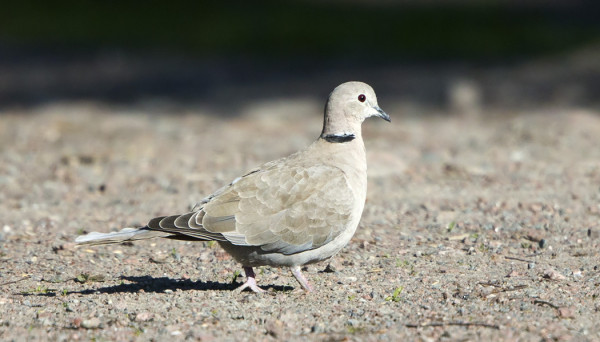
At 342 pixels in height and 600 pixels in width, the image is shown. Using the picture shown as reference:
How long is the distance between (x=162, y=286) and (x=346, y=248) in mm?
1536

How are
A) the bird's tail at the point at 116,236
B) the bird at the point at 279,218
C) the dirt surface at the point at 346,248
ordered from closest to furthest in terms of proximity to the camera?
the dirt surface at the point at 346,248
the bird's tail at the point at 116,236
the bird at the point at 279,218

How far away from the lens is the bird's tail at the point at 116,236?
204 inches

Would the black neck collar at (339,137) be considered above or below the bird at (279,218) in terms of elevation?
above

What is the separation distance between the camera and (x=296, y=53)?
18078mm

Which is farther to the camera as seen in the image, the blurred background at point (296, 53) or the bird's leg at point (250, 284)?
the blurred background at point (296, 53)

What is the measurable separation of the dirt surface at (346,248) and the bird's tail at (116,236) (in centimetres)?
39

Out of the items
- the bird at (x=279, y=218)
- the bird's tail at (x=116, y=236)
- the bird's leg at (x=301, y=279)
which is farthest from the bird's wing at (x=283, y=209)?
the bird's tail at (x=116, y=236)

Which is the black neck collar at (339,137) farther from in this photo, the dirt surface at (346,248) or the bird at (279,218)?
the dirt surface at (346,248)

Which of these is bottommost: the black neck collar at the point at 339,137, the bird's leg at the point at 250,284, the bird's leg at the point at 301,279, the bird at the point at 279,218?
the bird's leg at the point at 250,284

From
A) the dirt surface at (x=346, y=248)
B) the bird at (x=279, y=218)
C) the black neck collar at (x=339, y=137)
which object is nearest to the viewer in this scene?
the dirt surface at (x=346, y=248)

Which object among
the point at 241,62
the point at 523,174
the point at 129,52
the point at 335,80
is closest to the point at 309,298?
the point at 523,174

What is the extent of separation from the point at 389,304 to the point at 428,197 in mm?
2911

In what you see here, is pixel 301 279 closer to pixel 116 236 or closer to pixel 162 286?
pixel 162 286

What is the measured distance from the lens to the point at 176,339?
183 inches
